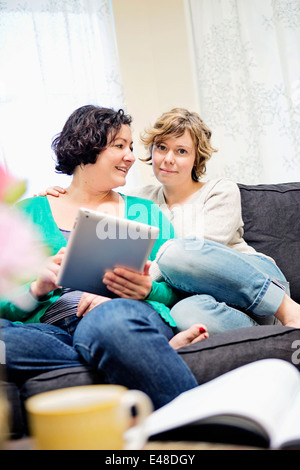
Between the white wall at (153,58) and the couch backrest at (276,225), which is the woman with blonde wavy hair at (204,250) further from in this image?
the white wall at (153,58)

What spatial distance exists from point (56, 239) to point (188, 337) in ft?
1.72

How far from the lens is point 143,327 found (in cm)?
111

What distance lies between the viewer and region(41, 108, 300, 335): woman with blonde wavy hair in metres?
1.52

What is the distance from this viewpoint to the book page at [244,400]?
2.16 feet

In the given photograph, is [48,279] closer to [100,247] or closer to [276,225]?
[100,247]

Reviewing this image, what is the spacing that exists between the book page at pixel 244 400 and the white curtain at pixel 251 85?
217 cm

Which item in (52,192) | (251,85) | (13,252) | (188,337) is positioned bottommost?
(188,337)

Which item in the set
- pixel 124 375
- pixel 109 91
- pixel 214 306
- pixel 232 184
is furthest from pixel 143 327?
pixel 109 91

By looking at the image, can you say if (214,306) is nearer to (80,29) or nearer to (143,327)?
(143,327)

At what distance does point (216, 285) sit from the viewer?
1544 millimetres

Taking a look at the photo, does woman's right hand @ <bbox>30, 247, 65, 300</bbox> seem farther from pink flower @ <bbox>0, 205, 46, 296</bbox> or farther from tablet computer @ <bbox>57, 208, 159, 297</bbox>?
pink flower @ <bbox>0, 205, 46, 296</bbox>

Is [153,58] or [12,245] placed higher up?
[153,58]

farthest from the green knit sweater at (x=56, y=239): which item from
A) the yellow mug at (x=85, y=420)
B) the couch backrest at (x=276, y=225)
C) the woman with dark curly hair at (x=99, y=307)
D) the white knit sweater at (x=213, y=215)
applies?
the yellow mug at (x=85, y=420)

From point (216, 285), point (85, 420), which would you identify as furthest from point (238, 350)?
point (85, 420)
